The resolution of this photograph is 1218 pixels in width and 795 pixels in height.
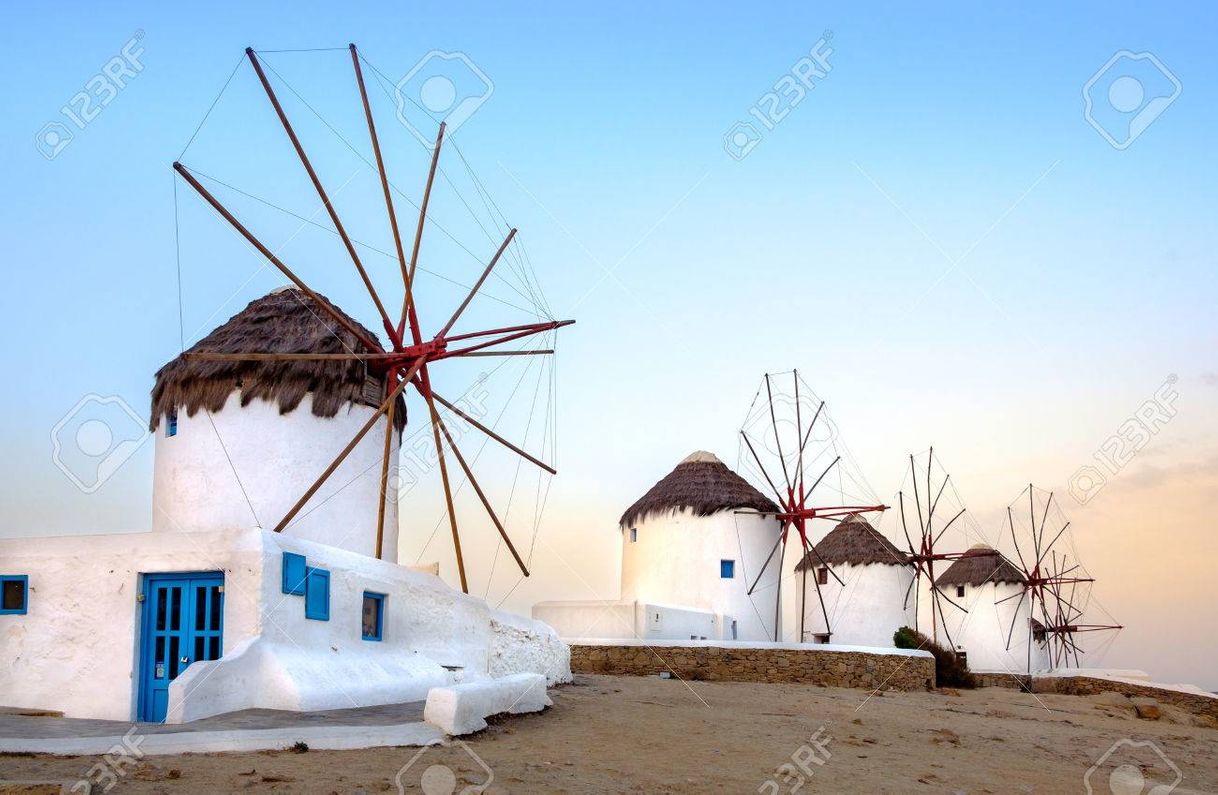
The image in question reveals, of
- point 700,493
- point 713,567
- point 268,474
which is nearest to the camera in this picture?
point 268,474

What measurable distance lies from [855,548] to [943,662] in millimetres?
5614

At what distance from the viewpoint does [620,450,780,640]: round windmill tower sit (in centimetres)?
2970

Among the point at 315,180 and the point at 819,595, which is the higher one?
the point at 315,180

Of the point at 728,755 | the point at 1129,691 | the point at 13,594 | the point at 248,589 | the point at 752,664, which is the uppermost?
the point at 248,589

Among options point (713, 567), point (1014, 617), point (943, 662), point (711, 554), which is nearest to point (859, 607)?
point (943, 662)

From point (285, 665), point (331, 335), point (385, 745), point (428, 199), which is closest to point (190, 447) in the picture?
point (331, 335)

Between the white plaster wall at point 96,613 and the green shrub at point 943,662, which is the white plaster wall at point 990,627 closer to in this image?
the green shrub at point 943,662

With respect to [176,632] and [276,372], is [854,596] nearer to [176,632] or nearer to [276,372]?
[276,372]

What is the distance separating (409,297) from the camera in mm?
16797

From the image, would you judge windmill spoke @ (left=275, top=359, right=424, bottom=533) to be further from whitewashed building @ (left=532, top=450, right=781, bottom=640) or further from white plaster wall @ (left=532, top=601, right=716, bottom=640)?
whitewashed building @ (left=532, top=450, right=781, bottom=640)

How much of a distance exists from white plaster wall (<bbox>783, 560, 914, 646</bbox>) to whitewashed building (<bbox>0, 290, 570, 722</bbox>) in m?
16.4

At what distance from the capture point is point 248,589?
12070mm

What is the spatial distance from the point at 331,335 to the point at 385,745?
9.13 m

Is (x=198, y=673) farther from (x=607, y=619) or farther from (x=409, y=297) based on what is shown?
(x=607, y=619)
